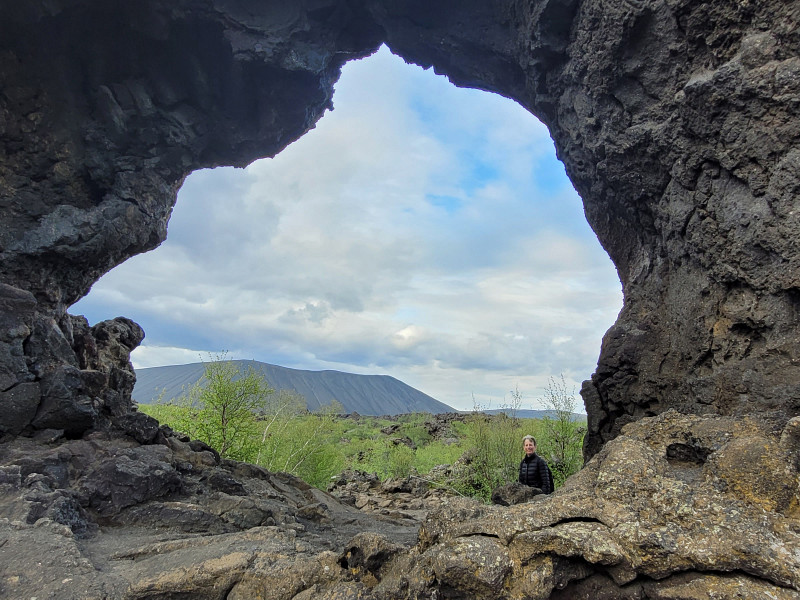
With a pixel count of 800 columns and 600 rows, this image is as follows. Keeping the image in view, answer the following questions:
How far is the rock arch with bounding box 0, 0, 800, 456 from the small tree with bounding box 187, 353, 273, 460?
4.43 metres

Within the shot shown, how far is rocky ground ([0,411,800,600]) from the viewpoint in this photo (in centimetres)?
409

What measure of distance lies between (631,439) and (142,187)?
1719 centimetres

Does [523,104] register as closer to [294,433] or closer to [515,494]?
[515,494]

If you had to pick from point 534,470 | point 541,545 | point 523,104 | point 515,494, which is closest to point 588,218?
point 523,104

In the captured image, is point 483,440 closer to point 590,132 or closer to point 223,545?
point 590,132

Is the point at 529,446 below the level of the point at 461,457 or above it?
above

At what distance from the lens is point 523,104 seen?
1769 centimetres

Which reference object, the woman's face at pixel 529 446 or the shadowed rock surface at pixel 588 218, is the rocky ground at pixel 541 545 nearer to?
the shadowed rock surface at pixel 588 218

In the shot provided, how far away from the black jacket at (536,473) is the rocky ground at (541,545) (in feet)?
18.6

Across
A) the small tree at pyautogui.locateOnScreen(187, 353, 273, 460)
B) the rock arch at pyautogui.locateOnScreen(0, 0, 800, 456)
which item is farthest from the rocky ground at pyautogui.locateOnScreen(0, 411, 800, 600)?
the small tree at pyautogui.locateOnScreen(187, 353, 273, 460)

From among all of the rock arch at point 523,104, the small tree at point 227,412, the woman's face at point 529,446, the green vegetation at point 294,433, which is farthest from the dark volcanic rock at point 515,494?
the small tree at point 227,412

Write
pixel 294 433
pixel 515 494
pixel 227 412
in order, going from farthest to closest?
pixel 294 433 < pixel 227 412 < pixel 515 494

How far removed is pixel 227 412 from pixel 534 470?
43.5ft

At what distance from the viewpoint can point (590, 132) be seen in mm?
12766
